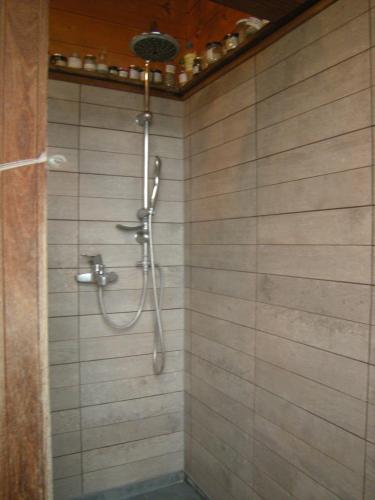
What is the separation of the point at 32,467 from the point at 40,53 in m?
0.89

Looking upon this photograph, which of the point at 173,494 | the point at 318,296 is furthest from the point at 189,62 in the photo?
the point at 173,494

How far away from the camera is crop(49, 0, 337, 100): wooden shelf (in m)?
1.36

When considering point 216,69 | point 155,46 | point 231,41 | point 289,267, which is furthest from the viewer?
point 216,69

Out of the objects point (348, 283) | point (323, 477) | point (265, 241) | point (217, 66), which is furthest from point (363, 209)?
point (217, 66)

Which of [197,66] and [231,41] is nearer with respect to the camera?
[231,41]

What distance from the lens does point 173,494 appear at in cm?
207

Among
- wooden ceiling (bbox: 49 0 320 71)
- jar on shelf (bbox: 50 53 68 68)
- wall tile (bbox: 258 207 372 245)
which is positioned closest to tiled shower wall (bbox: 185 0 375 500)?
wall tile (bbox: 258 207 372 245)

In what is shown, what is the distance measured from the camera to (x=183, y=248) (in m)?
2.18

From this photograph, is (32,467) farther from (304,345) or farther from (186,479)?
(186,479)

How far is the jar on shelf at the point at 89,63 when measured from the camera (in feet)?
6.24

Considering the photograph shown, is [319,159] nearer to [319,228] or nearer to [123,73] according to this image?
[319,228]

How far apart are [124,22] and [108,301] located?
153cm

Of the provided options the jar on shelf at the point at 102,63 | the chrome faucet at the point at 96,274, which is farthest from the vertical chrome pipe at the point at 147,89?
the chrome faucet at the point at 96,274

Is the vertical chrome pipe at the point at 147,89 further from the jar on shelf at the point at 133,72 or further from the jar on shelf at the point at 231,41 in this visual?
the jar on shelf at the point at 231,41
